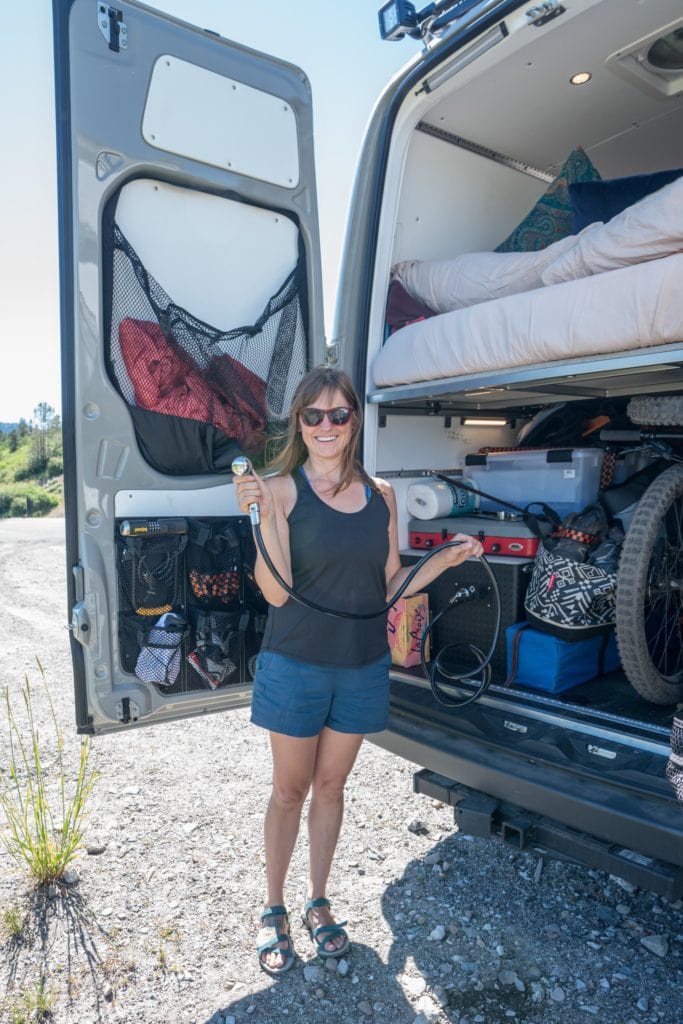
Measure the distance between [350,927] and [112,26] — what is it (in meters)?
3.09

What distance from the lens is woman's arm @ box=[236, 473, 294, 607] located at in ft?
6.74

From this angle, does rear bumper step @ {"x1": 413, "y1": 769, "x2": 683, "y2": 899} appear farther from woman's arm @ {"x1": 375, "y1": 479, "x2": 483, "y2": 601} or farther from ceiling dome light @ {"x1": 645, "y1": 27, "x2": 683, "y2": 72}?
ceiling dome light @ {"x1": 645, "y1": 27, "x2": 683, "y2": 72}

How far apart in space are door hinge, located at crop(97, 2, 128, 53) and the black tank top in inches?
59.9

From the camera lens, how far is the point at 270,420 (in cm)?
274

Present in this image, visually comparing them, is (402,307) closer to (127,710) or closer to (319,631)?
(319,631)

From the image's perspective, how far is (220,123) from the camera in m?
2.51

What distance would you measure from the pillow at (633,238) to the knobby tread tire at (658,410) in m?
0.75

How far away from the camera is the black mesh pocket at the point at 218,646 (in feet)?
8.34

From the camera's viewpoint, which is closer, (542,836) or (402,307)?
(542,836)

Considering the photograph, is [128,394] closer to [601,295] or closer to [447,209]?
[601,295]

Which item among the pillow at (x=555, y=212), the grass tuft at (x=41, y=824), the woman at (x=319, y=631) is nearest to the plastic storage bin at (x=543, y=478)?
the pillow at (x=555, y=212)

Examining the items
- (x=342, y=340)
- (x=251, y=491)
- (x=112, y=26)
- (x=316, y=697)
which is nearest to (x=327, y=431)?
(x=251, y=491)

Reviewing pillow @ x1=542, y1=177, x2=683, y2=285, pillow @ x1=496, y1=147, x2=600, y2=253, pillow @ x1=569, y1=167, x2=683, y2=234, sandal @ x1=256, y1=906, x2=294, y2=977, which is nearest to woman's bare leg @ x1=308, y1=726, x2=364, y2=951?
sandal @ x1=256, y1=906, x2=294, y2=977

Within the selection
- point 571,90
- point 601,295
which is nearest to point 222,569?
point 601,295
